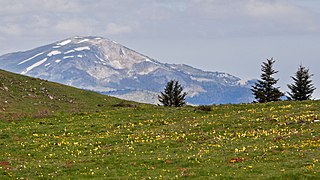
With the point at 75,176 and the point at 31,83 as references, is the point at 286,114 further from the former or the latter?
the point at 31,83

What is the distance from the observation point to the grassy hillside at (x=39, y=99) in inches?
2567

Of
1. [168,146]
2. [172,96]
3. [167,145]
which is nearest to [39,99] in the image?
[172,96]

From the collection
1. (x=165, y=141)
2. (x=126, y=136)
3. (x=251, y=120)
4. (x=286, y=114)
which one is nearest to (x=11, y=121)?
(x=126, y=136)

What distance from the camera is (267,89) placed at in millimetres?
98625

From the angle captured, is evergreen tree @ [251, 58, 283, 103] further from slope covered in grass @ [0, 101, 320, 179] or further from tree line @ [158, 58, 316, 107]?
slope covered in grass @ [0, 101, 320, 179]

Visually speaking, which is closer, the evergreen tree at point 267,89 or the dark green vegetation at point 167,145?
the dark green vegetation at point 167,145

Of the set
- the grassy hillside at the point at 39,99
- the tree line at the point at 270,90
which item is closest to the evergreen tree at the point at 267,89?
the tree line at the point at 270,90

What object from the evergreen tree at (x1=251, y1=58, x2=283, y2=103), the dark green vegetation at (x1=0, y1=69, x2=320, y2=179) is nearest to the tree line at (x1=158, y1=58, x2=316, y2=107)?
the evergreen tree at (x1=251, y1=58, x2=283, y2=103)

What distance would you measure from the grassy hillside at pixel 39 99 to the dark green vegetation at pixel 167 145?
699cm

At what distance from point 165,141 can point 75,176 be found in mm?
12430

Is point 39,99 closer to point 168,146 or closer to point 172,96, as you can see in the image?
point 172,96

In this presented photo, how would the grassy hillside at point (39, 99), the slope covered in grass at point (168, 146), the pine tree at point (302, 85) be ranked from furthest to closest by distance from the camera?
the pine tree at point (302, 85) < the grassy hillside at point (39, 99) < the slope covered in grass at point (168, 146)

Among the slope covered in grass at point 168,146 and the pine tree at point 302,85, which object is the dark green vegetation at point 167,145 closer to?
the slope covered in grass at point 168,146

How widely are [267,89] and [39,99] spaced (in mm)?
48098
